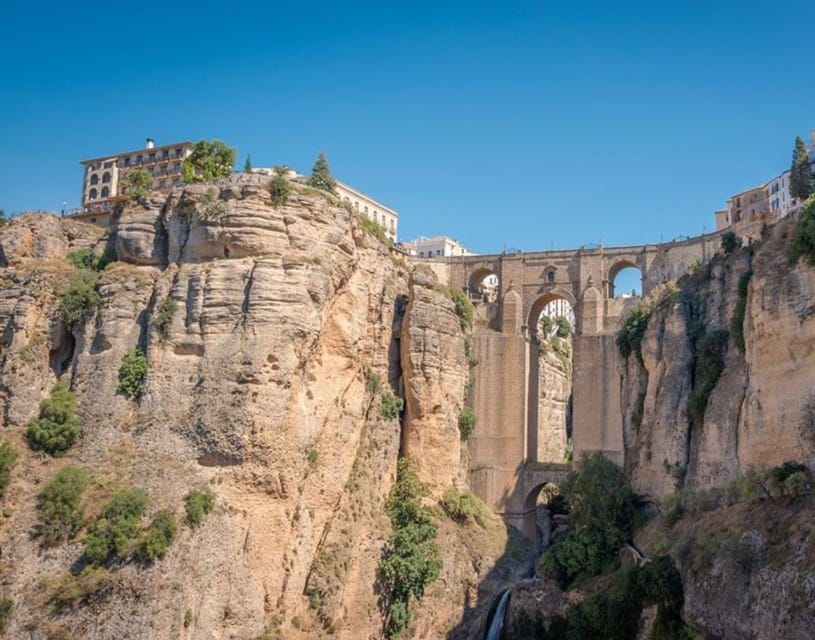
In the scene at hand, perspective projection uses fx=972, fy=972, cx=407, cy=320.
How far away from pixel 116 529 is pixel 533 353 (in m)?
25.1

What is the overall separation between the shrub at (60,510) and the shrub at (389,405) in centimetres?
1387

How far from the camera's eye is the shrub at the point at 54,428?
32844 mm

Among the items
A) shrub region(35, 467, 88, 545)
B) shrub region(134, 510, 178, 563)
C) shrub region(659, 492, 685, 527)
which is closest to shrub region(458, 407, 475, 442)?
shrub region(659, 492, 685, 527)

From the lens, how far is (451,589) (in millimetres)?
40156

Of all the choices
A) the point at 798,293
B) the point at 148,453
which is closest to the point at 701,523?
the point at 798,293

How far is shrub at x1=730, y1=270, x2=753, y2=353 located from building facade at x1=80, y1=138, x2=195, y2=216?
34963 mm

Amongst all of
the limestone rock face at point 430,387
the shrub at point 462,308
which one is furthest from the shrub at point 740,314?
the shrub at point 462,308

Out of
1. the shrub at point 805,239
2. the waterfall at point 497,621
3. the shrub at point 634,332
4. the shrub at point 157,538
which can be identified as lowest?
the waterfall at point 497,621

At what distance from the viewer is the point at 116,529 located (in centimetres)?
2934

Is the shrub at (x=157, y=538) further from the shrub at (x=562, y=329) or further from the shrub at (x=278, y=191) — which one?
the shrub at (x=562, y=329)

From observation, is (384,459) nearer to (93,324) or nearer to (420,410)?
(420,410)

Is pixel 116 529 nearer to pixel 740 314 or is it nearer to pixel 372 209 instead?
pixel 740 314

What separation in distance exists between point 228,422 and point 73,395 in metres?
6.22

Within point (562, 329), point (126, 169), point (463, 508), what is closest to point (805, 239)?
point (463, 508)
